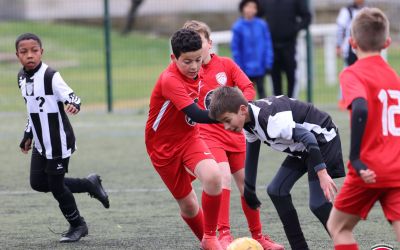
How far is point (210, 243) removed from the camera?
21.7 feet

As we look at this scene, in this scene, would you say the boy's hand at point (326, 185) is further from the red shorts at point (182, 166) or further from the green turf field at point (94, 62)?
the green turf field at point (94, 62)

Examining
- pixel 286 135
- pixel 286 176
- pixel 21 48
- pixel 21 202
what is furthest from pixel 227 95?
pixel 21 202

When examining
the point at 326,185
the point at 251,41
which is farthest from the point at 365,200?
the point at 251,41

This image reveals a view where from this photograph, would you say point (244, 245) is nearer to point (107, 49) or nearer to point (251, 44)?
point (251, 44)

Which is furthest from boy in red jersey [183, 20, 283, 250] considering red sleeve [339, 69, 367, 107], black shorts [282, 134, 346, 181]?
red sleeve [339, 69, 367, 107]

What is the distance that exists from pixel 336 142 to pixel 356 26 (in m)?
1.36

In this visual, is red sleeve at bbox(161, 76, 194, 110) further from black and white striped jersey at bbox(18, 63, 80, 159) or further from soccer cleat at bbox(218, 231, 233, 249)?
soccer cleat at bbox(218, 231, 233, 249)

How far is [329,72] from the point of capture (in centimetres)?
2055

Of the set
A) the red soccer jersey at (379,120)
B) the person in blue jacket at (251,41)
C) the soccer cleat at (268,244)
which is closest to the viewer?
the red soccer jersey at (379,120)

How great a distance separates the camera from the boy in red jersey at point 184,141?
6.43 metres

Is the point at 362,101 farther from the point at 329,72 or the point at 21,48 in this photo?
the point at 329,72

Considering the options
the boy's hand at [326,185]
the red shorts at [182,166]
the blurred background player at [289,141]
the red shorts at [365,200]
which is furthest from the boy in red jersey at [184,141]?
the red shorts at [365,200]

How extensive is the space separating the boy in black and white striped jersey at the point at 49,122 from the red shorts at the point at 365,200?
255 centimetres

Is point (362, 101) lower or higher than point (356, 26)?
lower
